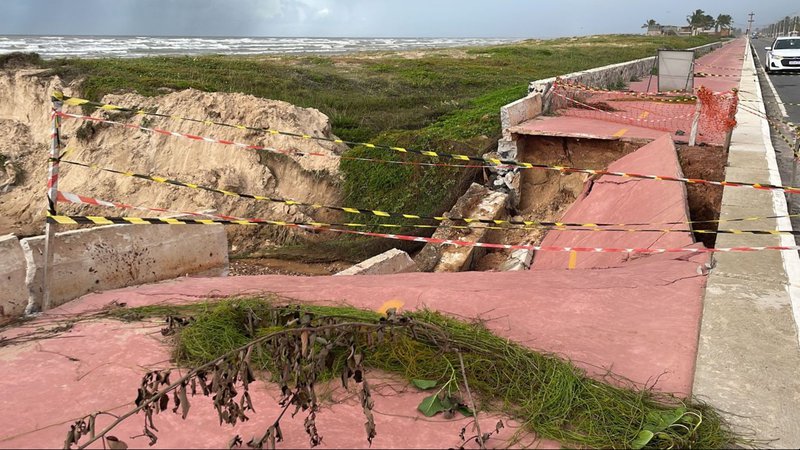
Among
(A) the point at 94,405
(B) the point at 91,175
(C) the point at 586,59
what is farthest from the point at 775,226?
(C) the point at 586,59

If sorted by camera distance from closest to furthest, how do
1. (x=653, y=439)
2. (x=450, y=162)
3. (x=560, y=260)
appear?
(x=653, y=439)
(x=560, y=260)
(x=450, y=162)

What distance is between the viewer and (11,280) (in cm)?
473

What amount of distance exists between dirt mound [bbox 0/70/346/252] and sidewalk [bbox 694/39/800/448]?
31.1 feet

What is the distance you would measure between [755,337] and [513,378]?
6.22 feet

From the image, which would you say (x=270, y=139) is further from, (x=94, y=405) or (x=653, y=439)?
(x=653, y=439)

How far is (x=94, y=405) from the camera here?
10.5 feet

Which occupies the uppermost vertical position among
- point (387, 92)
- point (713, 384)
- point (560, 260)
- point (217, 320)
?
point (387, 92)

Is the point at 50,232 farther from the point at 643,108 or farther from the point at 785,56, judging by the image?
the point at 785,56

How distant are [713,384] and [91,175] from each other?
16.0 meters

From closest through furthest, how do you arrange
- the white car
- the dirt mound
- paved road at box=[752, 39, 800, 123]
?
the dirt mound → paved road at box=[752, 39, 800, 123] → the white car

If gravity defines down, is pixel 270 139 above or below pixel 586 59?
below

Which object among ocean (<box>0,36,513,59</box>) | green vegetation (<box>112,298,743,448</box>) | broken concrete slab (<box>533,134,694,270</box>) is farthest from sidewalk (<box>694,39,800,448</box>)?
ocean (<box>0,36,513,59</box>)

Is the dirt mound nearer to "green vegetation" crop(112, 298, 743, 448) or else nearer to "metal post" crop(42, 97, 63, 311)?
"metal post" crop(42, 97, 63, 311)

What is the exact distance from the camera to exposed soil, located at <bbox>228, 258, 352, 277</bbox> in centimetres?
1100
